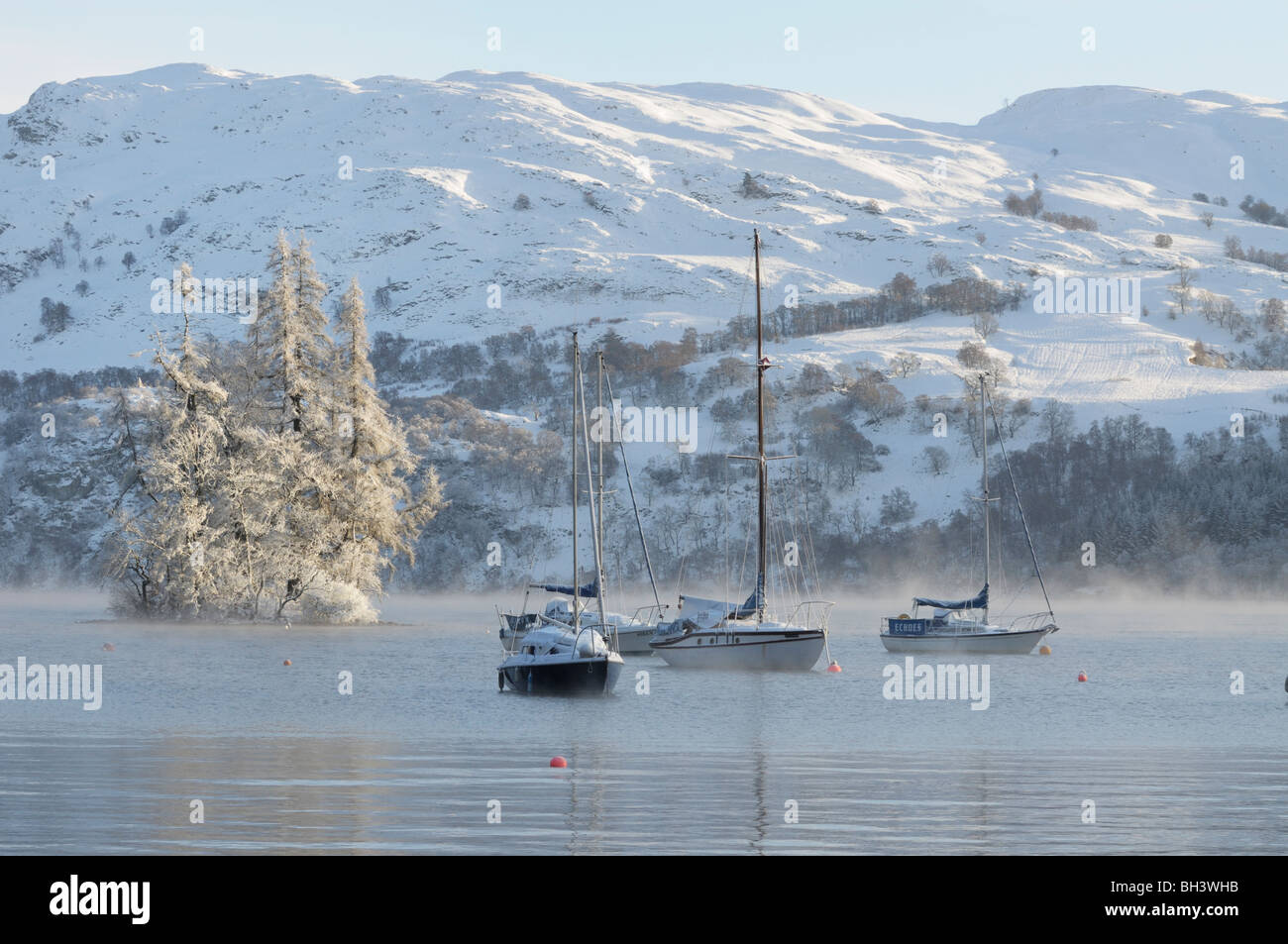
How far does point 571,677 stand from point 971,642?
2703 centimetres

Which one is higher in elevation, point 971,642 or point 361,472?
point 361,472

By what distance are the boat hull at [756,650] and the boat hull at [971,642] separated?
38.4ft

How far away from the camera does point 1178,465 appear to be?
452 feet

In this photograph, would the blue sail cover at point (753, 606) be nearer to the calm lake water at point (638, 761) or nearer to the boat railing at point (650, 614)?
the calm lake water at point (638, 761)

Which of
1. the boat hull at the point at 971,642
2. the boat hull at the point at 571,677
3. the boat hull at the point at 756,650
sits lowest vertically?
the boat hull at the point at 971,642

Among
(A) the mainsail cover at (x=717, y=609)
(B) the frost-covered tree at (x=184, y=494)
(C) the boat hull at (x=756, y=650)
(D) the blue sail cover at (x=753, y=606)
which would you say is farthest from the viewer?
(B) the frost-covered tree at (x=184, y=494)

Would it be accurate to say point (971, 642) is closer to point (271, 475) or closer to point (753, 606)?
point (753, 606)

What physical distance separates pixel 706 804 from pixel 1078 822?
18.2 feet

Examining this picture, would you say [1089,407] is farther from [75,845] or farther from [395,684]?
[75,845]

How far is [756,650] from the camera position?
178 ft

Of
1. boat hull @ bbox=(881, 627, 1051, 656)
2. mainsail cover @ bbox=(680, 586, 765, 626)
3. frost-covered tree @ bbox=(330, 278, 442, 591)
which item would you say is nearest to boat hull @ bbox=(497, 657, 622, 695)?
mainsail cover @ bbox=(680, 586, 765, 626)

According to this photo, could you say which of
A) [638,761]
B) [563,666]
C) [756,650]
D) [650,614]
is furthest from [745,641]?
[638,761]

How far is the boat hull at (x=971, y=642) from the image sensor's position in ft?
216

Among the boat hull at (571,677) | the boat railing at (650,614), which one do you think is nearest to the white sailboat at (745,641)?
the boat railing at (650,614)
